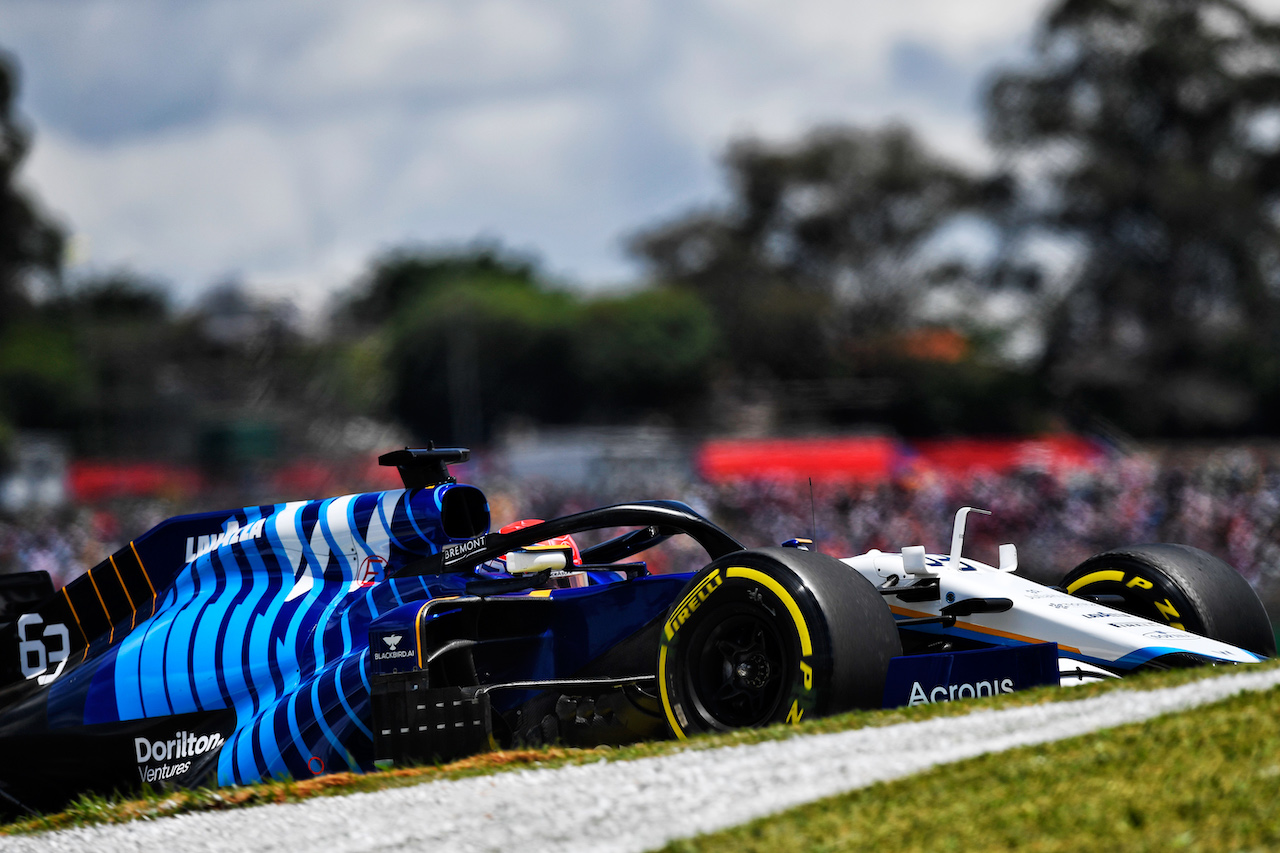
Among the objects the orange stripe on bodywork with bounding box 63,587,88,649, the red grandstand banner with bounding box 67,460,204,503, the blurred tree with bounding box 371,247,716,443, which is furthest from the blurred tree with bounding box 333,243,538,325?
the orange stripe on bodywork with bounding box 63,587,88,649

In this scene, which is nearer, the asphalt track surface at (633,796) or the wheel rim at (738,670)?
the asphalt track surface at (633,796)

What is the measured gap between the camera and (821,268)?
51.9 m

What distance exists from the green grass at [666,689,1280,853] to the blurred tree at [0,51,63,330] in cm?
3516

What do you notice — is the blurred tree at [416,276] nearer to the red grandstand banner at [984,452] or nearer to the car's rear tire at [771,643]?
the red grandstand banner at [984,452]

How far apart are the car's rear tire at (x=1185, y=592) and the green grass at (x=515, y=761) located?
3.10ft

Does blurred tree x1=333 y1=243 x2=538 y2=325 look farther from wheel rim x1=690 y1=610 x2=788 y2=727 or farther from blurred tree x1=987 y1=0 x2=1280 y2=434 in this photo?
wheel rim x1=690 y1=610 x2=788 y2=727

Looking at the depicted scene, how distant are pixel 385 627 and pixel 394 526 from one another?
72 cm

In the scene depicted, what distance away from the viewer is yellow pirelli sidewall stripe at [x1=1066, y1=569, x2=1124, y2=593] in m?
5.97

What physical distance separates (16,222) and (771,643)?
117 ft

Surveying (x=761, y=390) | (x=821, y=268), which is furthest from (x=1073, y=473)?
(x=821, y=268)

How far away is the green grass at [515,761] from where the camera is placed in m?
4.31

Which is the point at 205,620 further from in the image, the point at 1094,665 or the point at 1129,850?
the point at 1129,850

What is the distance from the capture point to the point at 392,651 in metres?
5.22

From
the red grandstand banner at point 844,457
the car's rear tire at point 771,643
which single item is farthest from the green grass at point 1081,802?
the red grandstand banner at point 844,457
